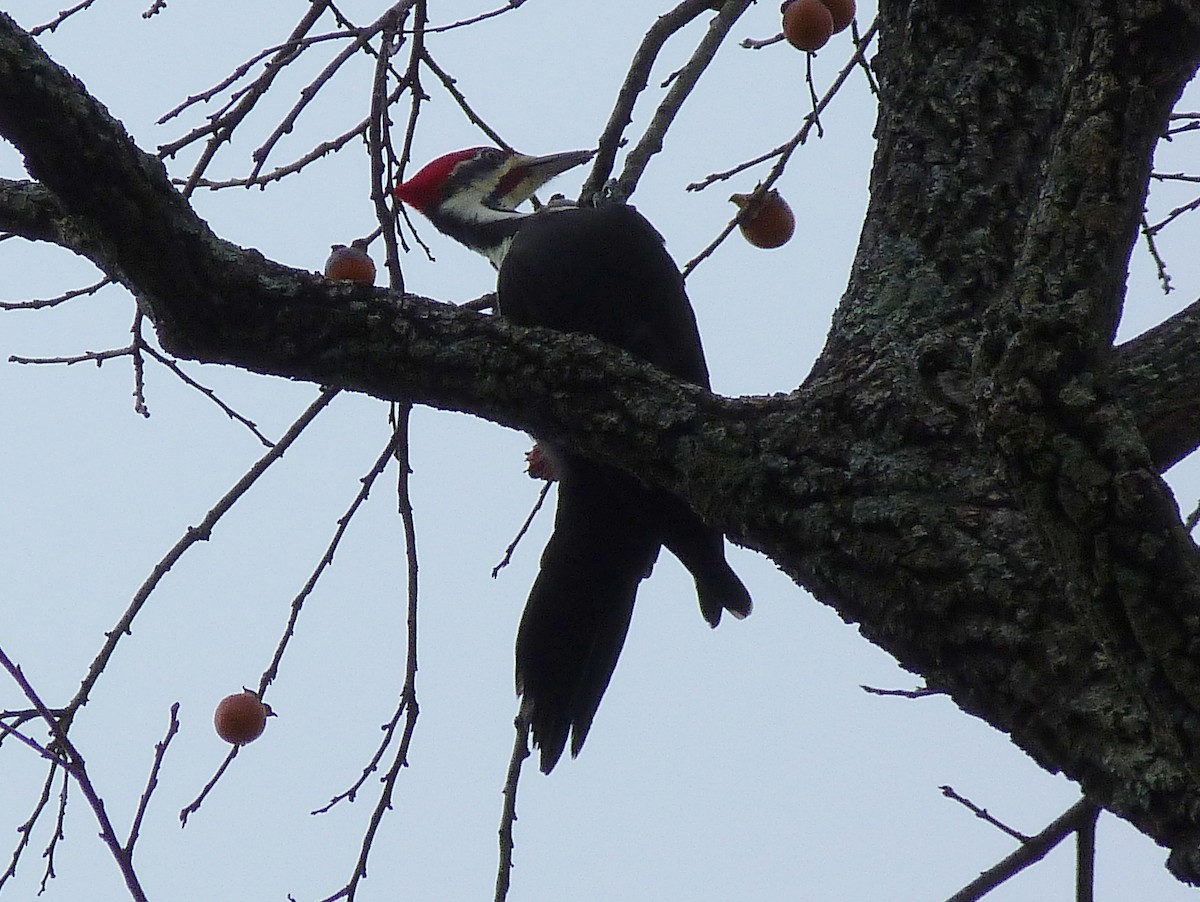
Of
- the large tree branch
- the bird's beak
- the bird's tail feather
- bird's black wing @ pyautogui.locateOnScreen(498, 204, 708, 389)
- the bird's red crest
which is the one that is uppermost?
the bird's red crest

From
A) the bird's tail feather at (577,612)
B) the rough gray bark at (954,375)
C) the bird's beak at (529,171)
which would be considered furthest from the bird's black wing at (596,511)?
the bird's beak at (529,171)

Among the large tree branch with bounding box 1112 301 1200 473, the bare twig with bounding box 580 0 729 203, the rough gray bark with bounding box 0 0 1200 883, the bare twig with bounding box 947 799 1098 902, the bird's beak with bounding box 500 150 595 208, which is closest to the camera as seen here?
the rough gray bark with bounding box 0 0 1200 883

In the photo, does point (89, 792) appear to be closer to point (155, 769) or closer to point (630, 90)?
point (155, 769)

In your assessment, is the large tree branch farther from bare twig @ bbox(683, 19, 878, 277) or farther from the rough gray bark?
bare twig @ bbox(683, 19, 878, 277)

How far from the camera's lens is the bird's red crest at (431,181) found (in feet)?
10.5

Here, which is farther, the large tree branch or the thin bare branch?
the thin bare branch

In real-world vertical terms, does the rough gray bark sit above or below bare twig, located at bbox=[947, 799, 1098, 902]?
above

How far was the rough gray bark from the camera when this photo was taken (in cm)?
95

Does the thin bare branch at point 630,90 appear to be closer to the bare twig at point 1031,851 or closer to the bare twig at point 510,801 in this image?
the bare twig at point 510,801

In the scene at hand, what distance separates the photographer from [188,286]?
4.69 feet

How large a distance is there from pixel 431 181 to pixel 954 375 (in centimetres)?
202

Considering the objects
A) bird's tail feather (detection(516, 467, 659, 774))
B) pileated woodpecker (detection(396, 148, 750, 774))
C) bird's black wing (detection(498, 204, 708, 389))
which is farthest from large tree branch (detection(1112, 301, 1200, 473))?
bird's black wing (detection(498, 204, 708, 389))

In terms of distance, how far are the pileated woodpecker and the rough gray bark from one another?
0.46 m

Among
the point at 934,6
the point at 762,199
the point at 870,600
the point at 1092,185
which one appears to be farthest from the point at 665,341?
the point at 1092,185
